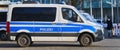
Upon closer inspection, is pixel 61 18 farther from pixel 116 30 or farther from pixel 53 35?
pixel 116 30

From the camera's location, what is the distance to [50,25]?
20.1 metres

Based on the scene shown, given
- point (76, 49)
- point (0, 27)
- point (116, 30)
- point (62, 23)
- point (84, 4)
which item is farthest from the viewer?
point (84, 4)

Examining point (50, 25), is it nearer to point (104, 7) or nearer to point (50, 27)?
point (50, 27)

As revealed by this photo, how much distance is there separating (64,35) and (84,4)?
3212 cm

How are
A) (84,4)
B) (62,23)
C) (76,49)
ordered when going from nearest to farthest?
(76,49) → (62,23) → (84,4)

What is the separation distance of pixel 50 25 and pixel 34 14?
1.02 meters

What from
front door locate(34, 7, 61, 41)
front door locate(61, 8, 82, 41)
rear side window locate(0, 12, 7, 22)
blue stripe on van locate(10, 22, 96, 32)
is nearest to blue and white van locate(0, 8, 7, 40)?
rear side window locate(0, 12, 7, 22)

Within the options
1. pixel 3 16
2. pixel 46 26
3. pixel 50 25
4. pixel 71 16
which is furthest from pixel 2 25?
pixel 71 16

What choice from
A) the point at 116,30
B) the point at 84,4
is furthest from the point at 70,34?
the point at 84,4

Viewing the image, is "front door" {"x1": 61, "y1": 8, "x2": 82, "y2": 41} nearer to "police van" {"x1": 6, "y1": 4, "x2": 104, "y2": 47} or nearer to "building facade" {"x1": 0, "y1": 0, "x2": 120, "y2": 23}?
"police van" {"x1": 6, "y1": 4, "x2": 104, "y2": 47}

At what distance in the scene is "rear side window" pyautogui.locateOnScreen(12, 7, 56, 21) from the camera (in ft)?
66.7

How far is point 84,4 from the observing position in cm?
5203

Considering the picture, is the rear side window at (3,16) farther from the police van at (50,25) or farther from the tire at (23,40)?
the tire at (23,40)

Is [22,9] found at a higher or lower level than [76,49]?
higher
